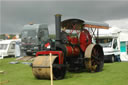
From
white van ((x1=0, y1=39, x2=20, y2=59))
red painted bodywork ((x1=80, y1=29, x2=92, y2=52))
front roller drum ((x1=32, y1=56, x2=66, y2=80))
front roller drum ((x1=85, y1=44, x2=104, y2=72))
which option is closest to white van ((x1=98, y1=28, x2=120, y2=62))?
front roller drum ((x1=85, y1=44, x2=104, y2=72))

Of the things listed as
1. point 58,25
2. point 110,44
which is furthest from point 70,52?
point 110,44

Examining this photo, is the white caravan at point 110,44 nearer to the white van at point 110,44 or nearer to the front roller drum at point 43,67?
the white van at point 110,44

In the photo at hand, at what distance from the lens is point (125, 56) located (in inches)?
592

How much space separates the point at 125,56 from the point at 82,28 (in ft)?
22.6

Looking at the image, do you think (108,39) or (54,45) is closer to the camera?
(54,45)

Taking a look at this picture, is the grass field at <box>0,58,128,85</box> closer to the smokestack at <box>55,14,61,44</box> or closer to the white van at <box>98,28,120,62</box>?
the smokestack at <box>55,14,61,44</box>

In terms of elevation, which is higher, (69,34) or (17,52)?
(69,34)

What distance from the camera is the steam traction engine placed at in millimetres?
6961

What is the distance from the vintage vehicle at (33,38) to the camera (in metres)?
17.0

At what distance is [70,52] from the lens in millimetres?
8242

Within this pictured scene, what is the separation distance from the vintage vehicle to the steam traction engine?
7.79 metres

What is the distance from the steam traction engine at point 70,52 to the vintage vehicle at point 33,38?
7785 mm

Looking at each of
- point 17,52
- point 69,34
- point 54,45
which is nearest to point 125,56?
point 69,34

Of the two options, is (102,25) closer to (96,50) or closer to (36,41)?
(96,50)
